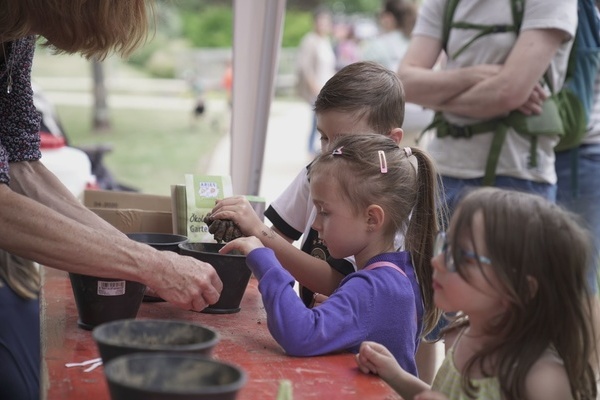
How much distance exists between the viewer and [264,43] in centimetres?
391

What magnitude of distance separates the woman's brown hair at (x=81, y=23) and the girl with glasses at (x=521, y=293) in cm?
105

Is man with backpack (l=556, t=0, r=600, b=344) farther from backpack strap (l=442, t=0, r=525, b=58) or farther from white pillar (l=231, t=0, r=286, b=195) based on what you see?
white pillar (l=231, t=0, r=286, b=195)

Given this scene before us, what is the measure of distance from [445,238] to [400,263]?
0.41 m

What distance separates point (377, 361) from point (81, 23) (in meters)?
1.10

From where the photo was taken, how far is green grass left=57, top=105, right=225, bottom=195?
1192 cm

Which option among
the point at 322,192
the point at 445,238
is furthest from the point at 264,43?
the point at 445,238

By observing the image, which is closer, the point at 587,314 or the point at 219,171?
the point at 587,314

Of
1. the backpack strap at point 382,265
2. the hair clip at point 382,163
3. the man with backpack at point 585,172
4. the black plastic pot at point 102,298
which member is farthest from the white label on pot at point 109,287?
the man with backpack at point 585,172

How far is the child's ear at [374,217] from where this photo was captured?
87.3 inches

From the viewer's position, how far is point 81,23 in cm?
226

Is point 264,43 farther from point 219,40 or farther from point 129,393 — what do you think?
point 219,40

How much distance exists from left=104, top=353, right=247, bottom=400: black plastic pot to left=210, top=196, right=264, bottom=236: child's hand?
1093 mm

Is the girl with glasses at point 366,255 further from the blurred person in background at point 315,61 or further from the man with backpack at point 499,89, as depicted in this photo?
the blurred person in background at point 315,61

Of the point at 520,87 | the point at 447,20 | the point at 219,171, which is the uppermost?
the point at 447,20
